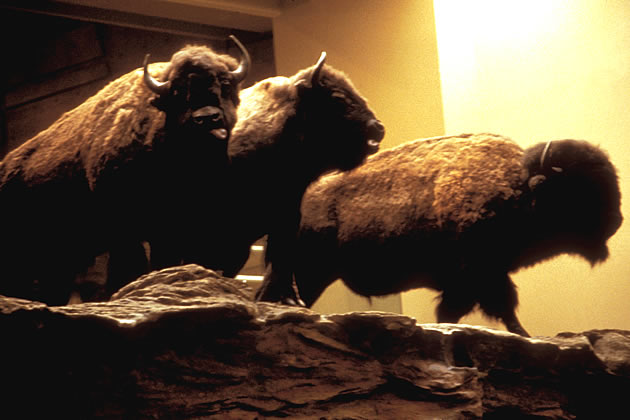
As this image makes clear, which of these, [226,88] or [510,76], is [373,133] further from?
[510,76]

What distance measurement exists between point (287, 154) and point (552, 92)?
194 centimetres

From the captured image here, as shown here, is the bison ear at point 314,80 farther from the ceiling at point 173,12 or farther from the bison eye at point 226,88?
the ceiling at point 173,12

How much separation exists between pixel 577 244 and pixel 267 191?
4.41 ft

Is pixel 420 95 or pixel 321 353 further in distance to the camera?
pixel 420 95

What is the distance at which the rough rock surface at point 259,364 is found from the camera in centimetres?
171

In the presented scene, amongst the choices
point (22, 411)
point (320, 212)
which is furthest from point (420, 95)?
point (22, 411)

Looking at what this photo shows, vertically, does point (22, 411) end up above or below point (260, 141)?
below

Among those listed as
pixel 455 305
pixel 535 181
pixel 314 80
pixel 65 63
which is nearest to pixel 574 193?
pixel 535 181

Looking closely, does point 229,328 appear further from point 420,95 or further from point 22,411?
point 420,95

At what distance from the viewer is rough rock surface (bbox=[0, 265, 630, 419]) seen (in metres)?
1.71

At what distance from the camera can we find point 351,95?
321 cm

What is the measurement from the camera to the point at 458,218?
11.8 ft

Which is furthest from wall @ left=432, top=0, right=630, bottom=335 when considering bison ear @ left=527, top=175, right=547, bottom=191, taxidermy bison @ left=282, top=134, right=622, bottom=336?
bison ear @ left=527, top=175, right=547, bottom=191

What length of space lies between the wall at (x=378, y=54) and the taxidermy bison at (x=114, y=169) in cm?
151
